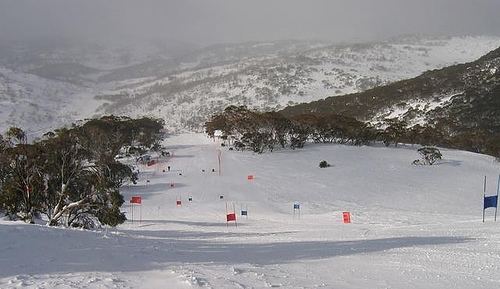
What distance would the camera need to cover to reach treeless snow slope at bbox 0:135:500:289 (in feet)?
39.3

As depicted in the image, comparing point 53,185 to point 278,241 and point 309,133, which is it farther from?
point 309,133

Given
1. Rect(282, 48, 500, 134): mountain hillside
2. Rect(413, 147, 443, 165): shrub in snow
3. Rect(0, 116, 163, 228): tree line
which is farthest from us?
Rect(282, 48, 500, 134): mountain hillside

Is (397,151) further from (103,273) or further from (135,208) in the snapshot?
(103,273)

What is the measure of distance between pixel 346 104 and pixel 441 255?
5441 inches

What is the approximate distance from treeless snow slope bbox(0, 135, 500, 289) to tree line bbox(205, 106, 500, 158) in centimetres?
1886

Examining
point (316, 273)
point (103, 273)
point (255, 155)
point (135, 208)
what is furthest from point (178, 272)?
point (255, 155)

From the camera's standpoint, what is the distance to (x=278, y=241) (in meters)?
20.6

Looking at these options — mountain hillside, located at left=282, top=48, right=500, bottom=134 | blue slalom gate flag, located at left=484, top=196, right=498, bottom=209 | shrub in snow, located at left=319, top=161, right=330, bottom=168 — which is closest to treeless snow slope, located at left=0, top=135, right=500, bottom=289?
blue slalom gate flag, located at left=484, top=196, right=498, bottom=209

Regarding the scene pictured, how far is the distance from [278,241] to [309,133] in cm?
5646

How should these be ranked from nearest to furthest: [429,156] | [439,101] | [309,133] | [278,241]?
[278,241] < [429,156] < [309,133] < [439,101]

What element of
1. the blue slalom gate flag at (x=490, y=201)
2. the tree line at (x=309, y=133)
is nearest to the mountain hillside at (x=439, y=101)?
the tree line at (x=309, y=133)

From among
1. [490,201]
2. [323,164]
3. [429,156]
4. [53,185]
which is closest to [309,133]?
[323,164]

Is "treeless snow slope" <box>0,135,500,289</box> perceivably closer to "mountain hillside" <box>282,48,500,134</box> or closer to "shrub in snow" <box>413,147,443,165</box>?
"shrub in snow" <box>413,147,443,165</box>

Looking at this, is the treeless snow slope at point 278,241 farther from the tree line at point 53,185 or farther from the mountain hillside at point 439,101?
the mountain hillside at point 439,101
